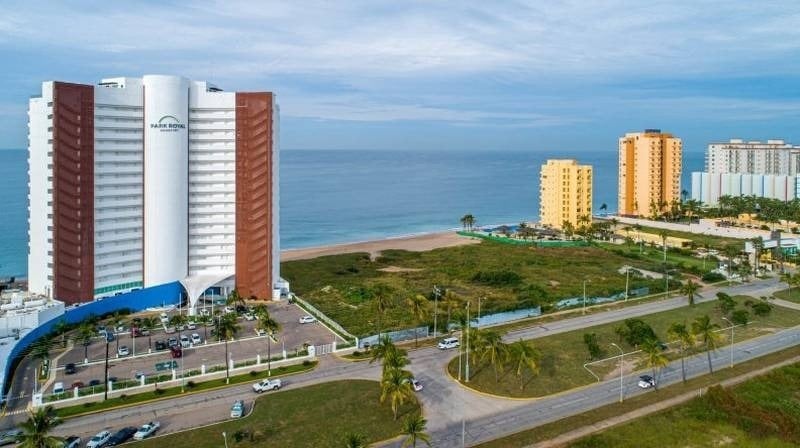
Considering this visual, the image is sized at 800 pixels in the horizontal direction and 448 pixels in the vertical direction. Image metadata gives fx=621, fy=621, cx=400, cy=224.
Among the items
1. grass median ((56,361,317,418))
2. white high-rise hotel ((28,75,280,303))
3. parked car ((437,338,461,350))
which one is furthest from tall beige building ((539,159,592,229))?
grass median ((56,361,317,418))

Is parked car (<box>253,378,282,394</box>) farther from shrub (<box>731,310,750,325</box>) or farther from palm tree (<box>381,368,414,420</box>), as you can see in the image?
shrub (<box>731,310,750,325</box>)

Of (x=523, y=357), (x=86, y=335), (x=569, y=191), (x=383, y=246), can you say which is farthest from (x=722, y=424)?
(x=569, y=191)

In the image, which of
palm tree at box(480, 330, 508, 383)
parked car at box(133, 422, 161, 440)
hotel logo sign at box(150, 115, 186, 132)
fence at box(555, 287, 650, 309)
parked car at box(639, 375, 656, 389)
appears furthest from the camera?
fence at box(555, 287, 650, 309)

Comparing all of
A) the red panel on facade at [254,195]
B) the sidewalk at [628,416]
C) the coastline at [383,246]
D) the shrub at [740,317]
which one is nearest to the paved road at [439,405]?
the sidewalk at [628,416]

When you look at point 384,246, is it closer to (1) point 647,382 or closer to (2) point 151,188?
(2) point 151,188

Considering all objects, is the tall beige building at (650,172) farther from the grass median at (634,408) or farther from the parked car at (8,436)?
the parked car at (8,436)

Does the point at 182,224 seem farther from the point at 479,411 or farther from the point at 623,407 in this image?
the point at 623,407
